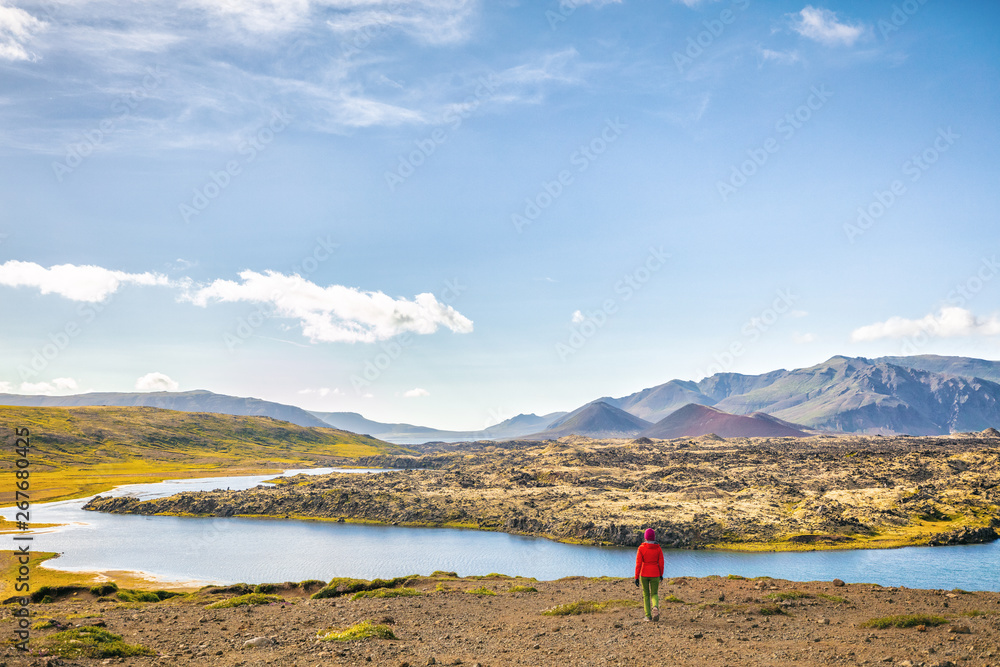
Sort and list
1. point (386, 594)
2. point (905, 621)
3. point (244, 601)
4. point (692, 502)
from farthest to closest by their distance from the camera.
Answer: point (692, 502)
point (386, 594)
point (244, 601)
point (905, 621)

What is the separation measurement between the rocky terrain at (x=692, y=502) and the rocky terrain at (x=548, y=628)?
49.4m

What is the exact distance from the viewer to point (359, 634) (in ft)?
74.5

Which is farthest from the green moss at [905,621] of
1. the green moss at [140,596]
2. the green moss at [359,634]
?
the green moss at [140,596]

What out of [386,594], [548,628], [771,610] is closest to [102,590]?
[386,594]

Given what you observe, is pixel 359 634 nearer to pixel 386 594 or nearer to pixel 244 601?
pixel 386 594

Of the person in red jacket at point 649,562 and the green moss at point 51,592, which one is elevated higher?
the person in red jacket at point 649,562

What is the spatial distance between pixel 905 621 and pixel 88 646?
3136cm

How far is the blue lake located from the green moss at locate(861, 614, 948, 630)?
1525 inches

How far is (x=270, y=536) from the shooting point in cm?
8769

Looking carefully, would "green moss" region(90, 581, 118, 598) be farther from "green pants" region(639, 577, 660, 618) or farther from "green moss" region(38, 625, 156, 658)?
"green pants" region(639, 577, 660, 618)

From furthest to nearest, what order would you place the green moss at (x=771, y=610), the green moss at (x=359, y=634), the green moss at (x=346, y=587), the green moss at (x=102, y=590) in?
the green moss at (x=102, y=590)
the green moss at (x=346, y=587)
the green moss at (x=771, y=610)
the green moss at (x=359, y=634)

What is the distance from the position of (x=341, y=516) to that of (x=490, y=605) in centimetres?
8236

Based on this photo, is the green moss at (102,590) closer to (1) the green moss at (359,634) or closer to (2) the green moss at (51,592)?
(2) the green moss at (51,592)

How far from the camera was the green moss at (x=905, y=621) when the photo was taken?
22047mm
